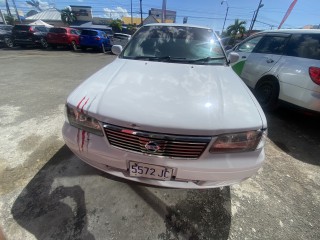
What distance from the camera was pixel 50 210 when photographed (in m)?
1.69

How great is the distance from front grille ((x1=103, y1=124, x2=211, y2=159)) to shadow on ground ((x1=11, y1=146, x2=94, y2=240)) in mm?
816

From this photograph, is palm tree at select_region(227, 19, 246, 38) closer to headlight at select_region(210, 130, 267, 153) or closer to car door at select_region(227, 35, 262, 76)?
car door at select_region(227, 35, 262, 76)

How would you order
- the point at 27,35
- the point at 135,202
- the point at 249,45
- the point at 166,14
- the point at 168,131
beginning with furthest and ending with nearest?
the point at 166,14 → the point at 27,35 → the point at 249,45 → the point at 135,202 → the point at 168,131

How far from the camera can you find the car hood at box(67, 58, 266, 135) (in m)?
1.34

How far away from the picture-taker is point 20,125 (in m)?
3.02

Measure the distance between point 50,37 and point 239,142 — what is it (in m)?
15.0

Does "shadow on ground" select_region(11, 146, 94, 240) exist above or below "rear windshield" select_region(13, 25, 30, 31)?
above

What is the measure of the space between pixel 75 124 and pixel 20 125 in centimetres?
208

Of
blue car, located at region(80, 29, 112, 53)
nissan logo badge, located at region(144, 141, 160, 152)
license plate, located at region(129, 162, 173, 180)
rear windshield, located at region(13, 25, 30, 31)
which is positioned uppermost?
nissan logo badge, located at region(144, 141, 160, 152)

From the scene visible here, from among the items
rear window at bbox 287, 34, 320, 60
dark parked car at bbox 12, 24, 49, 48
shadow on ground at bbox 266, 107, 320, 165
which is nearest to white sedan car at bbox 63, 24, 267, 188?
shadow on ground at bbox 266, 107, 320, 165

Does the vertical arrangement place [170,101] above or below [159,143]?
above

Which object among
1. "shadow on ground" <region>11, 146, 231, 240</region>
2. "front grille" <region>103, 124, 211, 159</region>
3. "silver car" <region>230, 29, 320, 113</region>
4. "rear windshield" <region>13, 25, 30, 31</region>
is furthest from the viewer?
"rear windshield" <region>13, 25, 30, 31</region>

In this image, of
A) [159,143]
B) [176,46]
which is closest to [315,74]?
[176,46]

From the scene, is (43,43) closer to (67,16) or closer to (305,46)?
(305,46)
